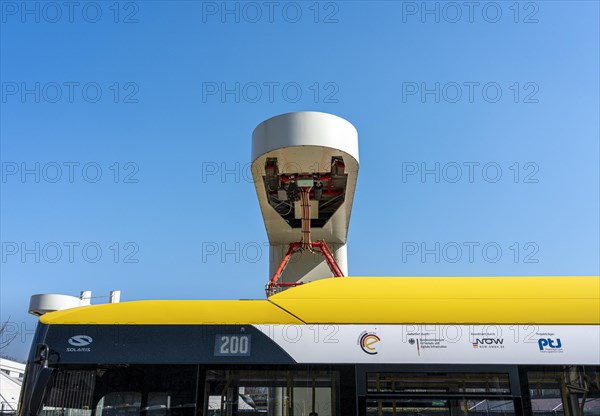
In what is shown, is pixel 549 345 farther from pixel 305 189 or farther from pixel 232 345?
pixel 305 189

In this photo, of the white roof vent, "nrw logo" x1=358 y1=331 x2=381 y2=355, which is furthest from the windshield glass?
the white roof vent

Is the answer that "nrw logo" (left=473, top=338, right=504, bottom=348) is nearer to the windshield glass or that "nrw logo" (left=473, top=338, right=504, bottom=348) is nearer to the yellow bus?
the yellow bus

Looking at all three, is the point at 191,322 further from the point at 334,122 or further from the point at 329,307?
the point at 334,122

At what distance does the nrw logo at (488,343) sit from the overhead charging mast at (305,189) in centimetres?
963

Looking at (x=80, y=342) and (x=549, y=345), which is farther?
(x=80, y=342)

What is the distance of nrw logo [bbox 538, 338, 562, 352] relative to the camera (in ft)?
19.1

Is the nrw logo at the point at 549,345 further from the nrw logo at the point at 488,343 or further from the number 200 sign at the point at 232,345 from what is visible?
the number 200 sign at the point at 232,345

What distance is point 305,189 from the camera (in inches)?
677

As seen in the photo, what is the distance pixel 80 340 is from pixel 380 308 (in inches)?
148

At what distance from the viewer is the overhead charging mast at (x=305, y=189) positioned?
14883 millimetres

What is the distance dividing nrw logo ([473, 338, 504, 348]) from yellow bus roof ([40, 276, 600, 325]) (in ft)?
0.72

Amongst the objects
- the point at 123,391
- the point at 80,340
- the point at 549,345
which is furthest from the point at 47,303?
the point at 549,345

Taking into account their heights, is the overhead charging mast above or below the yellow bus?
above

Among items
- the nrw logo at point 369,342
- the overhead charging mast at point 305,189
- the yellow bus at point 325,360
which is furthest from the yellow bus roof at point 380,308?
the overhead charging mast at point 305,189
